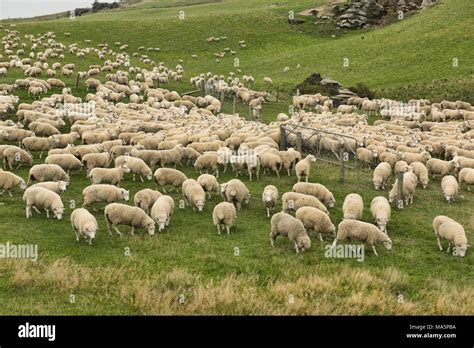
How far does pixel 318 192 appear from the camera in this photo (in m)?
18.0

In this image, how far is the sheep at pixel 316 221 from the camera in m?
15.0

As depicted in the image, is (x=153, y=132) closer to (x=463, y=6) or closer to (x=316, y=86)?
(x=316, y=86)

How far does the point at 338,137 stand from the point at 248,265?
13.1 m

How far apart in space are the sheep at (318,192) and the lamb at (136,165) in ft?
18.4

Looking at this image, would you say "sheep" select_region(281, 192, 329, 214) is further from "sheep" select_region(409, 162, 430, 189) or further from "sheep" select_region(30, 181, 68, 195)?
"sheep" select_region(30, 181, 68, 195)

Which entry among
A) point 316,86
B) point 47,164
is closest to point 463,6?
point 316,86

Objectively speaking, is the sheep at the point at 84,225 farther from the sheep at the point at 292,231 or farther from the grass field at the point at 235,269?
the sheep at the point at 292,231

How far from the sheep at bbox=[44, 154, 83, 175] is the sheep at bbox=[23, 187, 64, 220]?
396cm

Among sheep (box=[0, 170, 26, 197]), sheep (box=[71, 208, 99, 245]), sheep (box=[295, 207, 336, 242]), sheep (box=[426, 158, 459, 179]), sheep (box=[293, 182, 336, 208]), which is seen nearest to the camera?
sheep (box=[71, 208, 99, 245])

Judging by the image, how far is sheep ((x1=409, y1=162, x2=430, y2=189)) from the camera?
69.2 feet

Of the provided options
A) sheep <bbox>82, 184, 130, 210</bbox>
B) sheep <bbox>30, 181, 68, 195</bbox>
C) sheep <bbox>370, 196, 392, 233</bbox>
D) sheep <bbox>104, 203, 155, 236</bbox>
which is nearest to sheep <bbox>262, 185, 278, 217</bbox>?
sheep <bbox>370, 196, 392, 233</bbox>

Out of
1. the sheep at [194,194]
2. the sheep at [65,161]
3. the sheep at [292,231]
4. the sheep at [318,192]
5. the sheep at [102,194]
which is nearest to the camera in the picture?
the sheep at [292,231]

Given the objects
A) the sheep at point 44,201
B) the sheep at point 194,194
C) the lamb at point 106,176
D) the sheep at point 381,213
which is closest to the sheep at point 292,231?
the sheep at point 381,213

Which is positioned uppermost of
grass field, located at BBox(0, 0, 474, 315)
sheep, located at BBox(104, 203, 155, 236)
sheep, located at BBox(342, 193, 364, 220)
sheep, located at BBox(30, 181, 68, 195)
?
sheep, located at BBox(30, 181, 68, 195)
